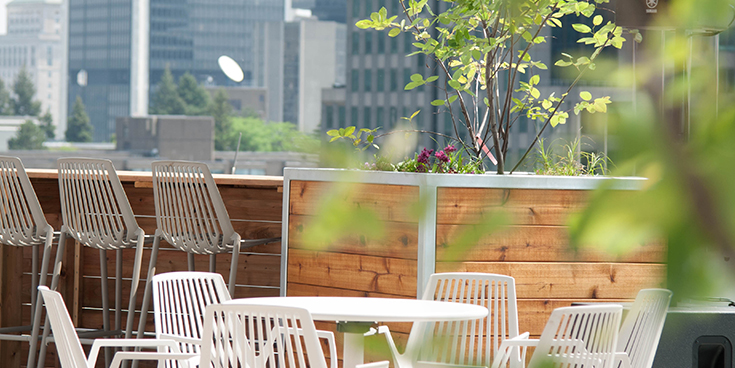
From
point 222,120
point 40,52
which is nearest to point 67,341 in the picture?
point 222,120

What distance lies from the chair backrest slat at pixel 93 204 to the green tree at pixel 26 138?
63690 mm

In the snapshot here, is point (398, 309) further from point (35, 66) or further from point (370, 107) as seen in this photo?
point (35, 66)

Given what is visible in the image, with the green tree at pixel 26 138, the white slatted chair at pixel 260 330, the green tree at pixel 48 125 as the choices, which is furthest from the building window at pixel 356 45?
the green tree at pixel 48 125

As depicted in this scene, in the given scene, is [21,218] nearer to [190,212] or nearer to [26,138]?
[190,212]

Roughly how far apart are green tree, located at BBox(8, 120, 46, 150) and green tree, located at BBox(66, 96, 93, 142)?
14.3 feet

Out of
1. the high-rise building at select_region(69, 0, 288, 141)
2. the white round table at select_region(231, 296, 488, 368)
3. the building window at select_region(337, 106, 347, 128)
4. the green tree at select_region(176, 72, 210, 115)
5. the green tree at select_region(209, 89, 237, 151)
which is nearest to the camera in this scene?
the building window at select_region(337, 106, 347, 128)

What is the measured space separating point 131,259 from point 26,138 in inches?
2529

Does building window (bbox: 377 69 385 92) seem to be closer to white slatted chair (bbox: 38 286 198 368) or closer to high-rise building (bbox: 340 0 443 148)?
high-rise building (bbox: 340 0 443 148)

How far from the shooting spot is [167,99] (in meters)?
68.3

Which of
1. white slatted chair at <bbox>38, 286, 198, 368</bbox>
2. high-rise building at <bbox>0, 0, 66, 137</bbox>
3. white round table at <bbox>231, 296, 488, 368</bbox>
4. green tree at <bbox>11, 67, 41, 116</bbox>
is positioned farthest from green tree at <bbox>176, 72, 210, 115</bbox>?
white slatted chair at <bbox>38, 286, 198, 368</bbox>

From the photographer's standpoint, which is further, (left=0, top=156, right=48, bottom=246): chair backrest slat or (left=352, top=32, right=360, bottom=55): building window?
(left=0, top=156, right=48, bottom=246): chair backrest slat

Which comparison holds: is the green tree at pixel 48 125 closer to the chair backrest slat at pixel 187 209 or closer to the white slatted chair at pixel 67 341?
the chair backrest slat at pixel 187 209

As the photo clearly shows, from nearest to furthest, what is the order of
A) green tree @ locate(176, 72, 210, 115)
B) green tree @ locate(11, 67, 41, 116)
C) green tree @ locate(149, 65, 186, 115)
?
1. green tree @ locate(176, 72, 210, 115)
2. green tree @ locate(149, 65, 186, 115)
3. green tree @ locate(11, 67, 41, 116)

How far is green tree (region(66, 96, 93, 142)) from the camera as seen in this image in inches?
2731
